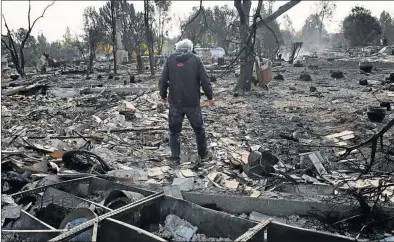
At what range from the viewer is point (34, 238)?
139 inches

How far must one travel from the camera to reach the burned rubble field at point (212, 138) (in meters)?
5.45

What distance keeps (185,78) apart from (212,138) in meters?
2.37

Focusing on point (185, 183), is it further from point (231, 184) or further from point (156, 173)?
point (156, 173)

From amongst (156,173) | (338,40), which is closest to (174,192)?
(156,173)

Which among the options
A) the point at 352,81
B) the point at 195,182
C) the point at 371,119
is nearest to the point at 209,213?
the point at 195,182

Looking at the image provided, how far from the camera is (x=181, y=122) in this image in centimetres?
654

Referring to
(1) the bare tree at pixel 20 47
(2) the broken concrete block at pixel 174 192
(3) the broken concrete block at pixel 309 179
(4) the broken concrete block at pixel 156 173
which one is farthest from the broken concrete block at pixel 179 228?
(1) the bare tree at pixel 20 47

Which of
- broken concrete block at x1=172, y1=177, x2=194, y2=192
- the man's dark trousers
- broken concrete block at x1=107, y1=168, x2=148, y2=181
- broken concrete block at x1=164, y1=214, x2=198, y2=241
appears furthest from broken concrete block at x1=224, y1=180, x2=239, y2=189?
broken concrete block at x1=164, y1=214, x2=198, y2=241

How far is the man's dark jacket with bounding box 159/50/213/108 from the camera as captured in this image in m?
6.29

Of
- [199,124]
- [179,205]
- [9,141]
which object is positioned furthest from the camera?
Answer: [9,141]

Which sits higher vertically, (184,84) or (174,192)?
(184,84)

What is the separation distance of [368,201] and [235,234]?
69.3 inches

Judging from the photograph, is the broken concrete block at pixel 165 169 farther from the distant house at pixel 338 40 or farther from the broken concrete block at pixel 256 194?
the distant house at pixel 338 40

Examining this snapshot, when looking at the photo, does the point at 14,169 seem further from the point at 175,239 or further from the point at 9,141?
the point at 175,239
